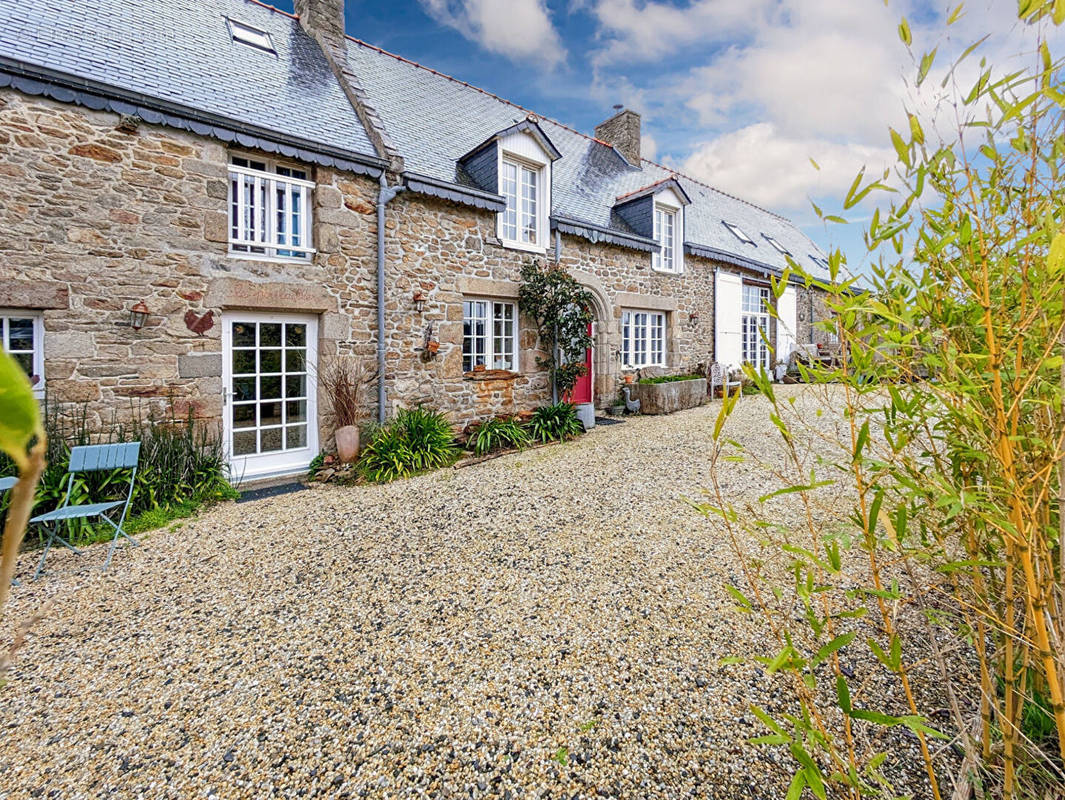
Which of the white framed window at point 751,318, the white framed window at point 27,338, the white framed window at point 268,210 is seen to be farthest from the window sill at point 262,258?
the white framed window at point 751,318

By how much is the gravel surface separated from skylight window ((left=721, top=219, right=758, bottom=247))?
13.2m

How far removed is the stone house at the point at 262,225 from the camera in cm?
520

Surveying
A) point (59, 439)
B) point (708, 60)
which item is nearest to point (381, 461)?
point (59, 439)

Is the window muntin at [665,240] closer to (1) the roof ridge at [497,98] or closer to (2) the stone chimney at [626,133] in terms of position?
(2) the stone chimney at [626,133]

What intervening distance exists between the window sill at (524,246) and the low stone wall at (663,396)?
3.55 meters

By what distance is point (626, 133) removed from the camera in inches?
533

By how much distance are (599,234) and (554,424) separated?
13.1ft

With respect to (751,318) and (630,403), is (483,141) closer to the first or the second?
(630,403)

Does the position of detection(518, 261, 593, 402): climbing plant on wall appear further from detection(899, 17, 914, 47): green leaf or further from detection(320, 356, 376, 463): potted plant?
detection(899, 17, 914, 47): green leaf

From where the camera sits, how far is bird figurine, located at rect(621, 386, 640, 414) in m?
11.1

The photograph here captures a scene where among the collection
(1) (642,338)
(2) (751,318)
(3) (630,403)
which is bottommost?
(3) (630,403)

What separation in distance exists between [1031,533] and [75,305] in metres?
7.15

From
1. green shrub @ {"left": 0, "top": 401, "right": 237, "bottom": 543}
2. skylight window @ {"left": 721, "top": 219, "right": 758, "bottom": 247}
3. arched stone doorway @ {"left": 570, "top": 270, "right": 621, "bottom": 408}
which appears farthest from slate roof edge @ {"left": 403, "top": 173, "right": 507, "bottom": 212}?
skylight window @ {"left": 721, "top": 219, "right": 758, "bottom": 247}

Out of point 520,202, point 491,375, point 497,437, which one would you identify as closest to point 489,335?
point 491,375
